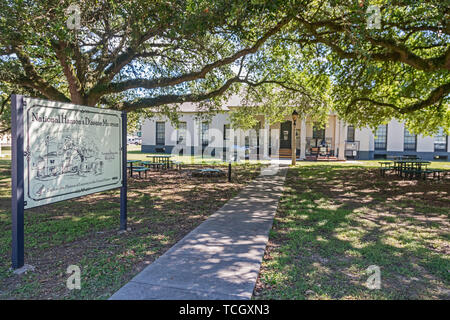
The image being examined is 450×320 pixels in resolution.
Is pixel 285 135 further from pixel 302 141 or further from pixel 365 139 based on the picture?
pixel 365 139

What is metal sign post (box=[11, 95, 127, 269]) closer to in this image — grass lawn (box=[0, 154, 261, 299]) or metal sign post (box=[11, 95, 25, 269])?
metal sign post (box=[11, 95, 25, 269])

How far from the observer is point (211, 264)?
388 centimetres

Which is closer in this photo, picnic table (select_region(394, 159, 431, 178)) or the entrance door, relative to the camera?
picnic table (select_region(394, 159, 431, 178))

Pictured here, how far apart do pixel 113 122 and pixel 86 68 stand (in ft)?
18.8

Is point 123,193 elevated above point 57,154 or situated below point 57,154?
below

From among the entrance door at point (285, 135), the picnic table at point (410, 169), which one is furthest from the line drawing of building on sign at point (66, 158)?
the entrance door at point (285, 135)

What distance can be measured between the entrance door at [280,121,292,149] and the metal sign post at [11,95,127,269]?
21.0 m

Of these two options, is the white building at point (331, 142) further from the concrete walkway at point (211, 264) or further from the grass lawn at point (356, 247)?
the concrete walkway at point (211, 264)

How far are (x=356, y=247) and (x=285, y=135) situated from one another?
21.0m

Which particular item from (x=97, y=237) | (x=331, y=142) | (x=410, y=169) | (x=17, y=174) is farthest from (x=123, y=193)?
(x=331, y=142)

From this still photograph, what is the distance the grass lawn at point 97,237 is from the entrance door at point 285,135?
1654 cm

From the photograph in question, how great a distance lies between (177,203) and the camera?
790 centimetres

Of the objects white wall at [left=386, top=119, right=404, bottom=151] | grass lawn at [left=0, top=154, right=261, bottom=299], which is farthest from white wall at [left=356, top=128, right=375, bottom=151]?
grass lawn at [left=0, top=154, right=261, bottom=299]

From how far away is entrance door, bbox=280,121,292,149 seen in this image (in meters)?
25.1
